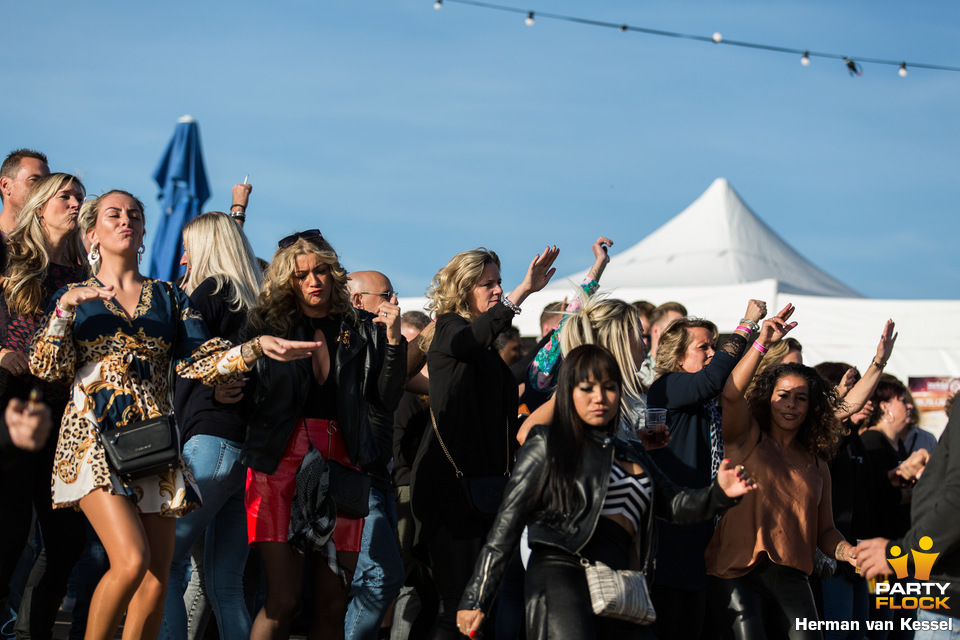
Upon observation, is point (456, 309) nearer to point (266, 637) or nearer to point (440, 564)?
point (440, 564)

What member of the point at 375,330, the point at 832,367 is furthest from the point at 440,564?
the point at 832,367

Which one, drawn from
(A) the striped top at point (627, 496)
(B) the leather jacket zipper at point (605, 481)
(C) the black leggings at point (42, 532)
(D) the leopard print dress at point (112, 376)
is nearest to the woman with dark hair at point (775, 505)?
(A) the striped top at point (627, 496)

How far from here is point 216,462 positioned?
4352mm

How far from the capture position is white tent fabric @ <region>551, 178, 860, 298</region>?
13.9m

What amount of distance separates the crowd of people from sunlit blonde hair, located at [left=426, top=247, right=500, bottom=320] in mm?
14

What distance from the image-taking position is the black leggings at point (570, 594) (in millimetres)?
3523

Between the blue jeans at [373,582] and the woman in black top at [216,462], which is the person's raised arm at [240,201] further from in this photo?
the blue jeans at [373,582]

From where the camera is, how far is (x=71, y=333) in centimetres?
387

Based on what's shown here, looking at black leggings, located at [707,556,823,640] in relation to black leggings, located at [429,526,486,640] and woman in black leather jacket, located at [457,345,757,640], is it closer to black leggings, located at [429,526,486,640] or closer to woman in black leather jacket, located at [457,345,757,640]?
woman in black leather jacket, located at [457,345,757,640]

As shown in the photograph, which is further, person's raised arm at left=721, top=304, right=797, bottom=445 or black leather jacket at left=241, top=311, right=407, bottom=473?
person's raised arm at left=721, top=304, right=797, bottom=445

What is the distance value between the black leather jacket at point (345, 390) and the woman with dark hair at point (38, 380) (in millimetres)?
824

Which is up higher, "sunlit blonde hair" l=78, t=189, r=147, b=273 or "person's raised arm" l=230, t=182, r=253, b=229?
"person's raised arm" l=230, t=182, r=253, b=229

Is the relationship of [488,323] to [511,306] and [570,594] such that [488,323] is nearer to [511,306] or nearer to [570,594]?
[511,306]

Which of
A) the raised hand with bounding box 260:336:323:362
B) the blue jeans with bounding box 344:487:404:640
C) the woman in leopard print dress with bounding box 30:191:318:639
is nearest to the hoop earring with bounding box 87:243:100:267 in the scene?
the woman in leopard print dress with bounding box 30:191:318:639
